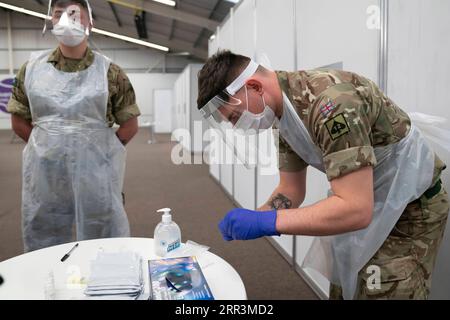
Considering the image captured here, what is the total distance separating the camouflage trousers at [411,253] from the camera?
1.02 metres

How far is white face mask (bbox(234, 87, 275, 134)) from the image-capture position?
3.31ft

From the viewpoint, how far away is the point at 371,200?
857 millimetres

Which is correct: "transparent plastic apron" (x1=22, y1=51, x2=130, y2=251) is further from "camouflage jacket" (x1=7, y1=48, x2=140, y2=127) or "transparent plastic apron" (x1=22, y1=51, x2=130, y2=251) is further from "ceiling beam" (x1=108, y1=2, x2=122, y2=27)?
"ceiling beam" (x1=108, y1=2, x2=122, y2=27)

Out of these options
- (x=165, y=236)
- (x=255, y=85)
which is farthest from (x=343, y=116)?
(x=165, y=236)

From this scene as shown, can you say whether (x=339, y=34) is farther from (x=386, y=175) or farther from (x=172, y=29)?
(x=172, y=29)

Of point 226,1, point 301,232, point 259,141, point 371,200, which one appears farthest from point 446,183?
point 226,1

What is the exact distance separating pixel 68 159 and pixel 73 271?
2.57ft

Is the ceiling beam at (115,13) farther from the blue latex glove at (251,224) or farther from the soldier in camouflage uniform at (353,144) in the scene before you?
the blue latex glove at (251,224)

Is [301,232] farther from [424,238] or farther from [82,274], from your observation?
[82,274]

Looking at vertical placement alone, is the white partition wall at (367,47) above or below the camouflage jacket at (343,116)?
above

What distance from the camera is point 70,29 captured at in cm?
163

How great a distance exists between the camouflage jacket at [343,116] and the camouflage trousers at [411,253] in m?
0.10

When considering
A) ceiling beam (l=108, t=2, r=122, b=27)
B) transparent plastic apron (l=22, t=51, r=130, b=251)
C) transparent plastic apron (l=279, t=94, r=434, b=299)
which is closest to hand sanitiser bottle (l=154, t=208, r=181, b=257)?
transparent plastic apron (l=279, t=94, r=434, b=299)

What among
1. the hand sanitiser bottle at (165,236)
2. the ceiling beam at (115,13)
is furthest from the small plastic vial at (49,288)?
the ceiling beam at (115,13)
